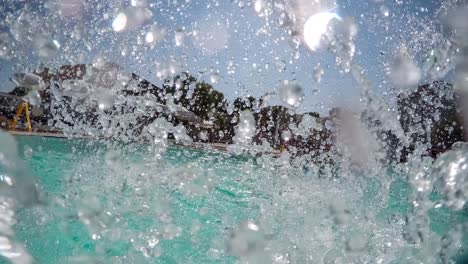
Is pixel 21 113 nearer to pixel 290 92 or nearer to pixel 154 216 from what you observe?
pixel 154 216

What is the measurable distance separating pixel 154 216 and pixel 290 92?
5.27 feet

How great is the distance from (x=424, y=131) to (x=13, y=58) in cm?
461

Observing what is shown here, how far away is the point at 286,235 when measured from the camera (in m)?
3.20

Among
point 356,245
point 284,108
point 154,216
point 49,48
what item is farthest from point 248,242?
point 49,48

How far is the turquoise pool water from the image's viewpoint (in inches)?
109

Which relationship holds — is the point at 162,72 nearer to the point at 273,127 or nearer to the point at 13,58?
the point at 13,58

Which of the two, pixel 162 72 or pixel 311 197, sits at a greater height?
pixel 162 72

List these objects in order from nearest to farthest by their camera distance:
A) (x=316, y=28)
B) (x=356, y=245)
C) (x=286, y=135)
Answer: (x=356, y=245) → (x=316, y=28) → (x=286, y=135)

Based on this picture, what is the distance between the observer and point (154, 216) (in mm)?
3473

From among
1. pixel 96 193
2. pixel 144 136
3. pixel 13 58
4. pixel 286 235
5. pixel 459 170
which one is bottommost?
pixel 286 235

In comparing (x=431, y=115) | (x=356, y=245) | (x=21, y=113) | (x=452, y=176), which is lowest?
(x=356, y=245)

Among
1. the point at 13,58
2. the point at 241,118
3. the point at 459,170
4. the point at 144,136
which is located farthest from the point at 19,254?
the point at 144,136

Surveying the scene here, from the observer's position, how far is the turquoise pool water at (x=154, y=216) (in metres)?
2.76

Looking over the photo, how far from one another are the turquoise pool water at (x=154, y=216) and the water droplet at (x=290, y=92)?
1.08 metres
